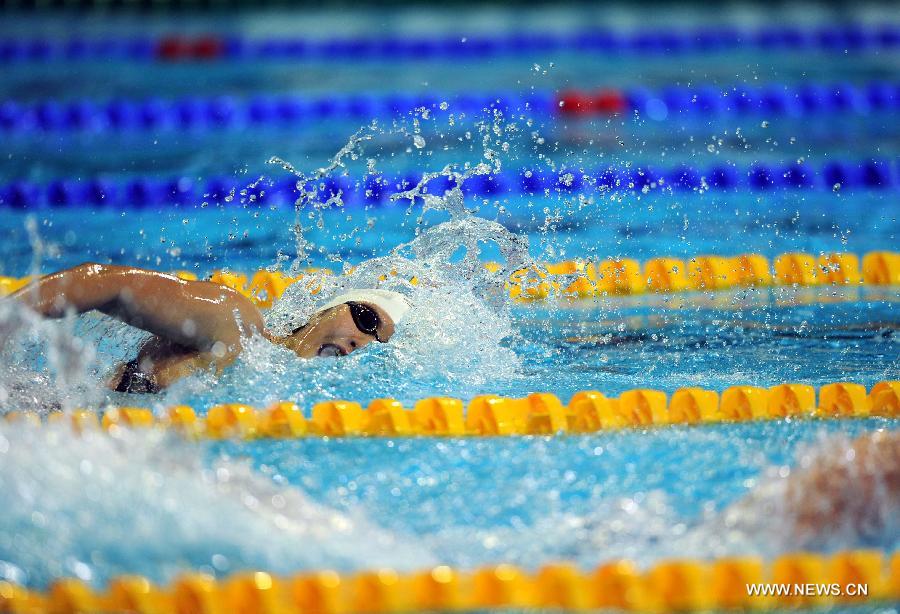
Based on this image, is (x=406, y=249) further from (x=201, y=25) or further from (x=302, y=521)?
(x=201, y=25)

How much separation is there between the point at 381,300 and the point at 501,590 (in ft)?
4.28

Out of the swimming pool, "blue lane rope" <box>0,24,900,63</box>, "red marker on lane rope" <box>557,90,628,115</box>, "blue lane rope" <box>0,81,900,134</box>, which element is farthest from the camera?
"blue lane rope" <box>0,24,900,63</box>

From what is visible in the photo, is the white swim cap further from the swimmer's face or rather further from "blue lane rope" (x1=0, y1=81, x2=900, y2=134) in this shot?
"blue lane rope" (x1=0, y1=81, x2=900, y2=134)

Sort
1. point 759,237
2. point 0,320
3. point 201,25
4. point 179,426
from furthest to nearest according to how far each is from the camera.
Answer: point 201,25
point 759,237
point 179,426
point 0,320

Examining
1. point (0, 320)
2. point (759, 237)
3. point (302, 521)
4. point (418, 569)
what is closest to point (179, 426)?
point (0, 320)

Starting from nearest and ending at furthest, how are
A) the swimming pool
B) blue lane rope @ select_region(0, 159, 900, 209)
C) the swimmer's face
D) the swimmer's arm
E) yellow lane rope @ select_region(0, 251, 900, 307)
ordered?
the swimming pool, the swimmer's arm, the swimmer's face, yellow lane rope @ select_region(0, 251, 900, 307), blue lane rope @ select_region(0, 159, 900, 209)

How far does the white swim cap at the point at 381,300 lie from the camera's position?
2795 mm

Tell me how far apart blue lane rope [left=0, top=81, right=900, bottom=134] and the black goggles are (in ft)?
9.18

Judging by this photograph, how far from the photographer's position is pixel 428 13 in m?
7.55

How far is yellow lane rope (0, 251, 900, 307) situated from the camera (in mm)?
3578

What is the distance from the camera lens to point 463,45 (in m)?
6.74

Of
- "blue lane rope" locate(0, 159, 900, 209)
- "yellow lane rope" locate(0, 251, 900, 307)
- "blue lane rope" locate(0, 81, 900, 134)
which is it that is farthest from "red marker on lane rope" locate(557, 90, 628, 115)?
"yellow lane rope" locate(0, 251, 900, 307)

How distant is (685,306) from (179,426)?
183 cm

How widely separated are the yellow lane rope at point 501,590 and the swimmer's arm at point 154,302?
0.68 m
